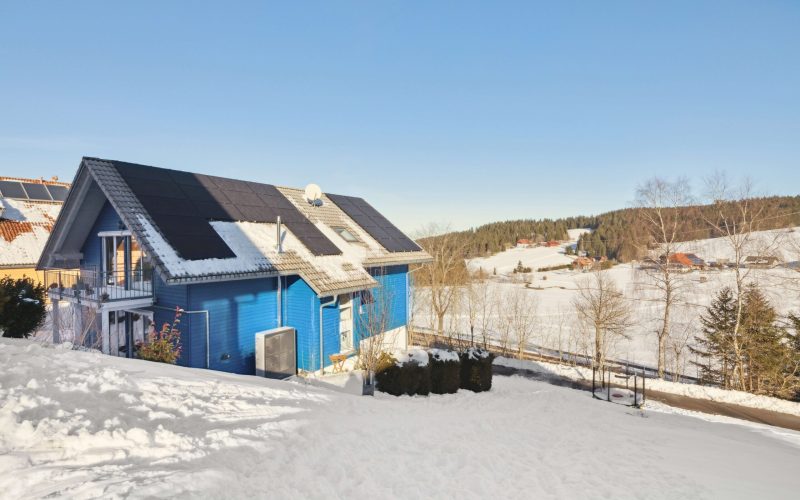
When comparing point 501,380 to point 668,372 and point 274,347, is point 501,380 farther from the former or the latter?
point 668,372

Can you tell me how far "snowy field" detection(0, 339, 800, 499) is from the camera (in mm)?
4070

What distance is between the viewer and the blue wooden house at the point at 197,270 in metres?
11.0

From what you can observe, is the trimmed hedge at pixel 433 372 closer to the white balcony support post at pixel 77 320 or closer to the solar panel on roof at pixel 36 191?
the white balcony support post at pixel 77 320

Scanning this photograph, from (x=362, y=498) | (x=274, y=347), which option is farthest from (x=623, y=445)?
(x=274, y=347)

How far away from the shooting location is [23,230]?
2366cm

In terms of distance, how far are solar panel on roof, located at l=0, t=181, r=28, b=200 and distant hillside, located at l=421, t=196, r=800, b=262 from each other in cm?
3004

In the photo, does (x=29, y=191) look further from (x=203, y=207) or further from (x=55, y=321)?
(x=203, y=207)

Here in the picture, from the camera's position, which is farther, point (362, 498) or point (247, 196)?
point (247, 196)

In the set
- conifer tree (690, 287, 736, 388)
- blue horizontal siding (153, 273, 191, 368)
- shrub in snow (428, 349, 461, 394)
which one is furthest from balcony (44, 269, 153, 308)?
conifer tree (690, 287, 736, 388)

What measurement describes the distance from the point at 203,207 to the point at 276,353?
5.66 meters

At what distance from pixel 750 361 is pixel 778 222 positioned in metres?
6.43

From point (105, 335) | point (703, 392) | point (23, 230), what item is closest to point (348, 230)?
point (105, 335)

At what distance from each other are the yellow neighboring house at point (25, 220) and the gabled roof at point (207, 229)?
36.5 ft

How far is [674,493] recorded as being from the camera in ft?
18.1
